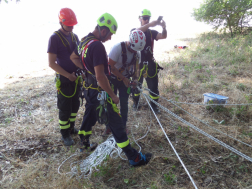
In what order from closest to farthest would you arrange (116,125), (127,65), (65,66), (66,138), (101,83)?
1. (101,83)
2. (116,125)
3. (65,66)
4. (127,65)
5. (66,138)

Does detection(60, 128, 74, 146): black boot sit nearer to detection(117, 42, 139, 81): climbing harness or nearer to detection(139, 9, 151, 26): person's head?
detection(117, 42, 139, 81): climbing harness

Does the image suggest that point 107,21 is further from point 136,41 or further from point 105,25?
point 136,41

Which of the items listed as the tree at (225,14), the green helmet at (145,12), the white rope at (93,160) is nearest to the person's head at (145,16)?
the green helmet at (145,12)

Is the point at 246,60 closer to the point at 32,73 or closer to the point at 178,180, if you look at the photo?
the point at 178,180

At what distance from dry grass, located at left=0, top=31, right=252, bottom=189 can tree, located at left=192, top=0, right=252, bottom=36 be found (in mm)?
5352

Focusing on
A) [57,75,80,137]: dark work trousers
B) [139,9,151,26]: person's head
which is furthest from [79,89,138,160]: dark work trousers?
[139,9,151,26]: person's head

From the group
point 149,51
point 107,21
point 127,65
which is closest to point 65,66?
point 127,65

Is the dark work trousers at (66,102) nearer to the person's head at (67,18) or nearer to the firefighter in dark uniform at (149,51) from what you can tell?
the person's head at (67,18)

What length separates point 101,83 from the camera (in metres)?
2.06

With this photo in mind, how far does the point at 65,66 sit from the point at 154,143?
6.81 ft

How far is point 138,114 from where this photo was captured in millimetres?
4152

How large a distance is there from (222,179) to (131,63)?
221 centimetres

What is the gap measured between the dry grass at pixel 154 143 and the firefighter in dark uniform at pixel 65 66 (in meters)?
0.62

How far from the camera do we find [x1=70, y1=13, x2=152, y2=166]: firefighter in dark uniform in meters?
2.01
